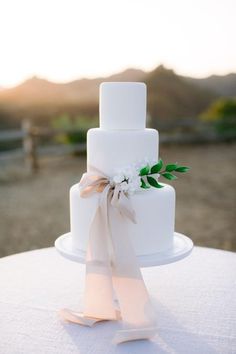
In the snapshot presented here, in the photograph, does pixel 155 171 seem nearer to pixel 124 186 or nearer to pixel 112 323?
pixel 124 186

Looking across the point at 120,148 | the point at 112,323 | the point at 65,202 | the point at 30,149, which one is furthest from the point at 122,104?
the point at 30,149

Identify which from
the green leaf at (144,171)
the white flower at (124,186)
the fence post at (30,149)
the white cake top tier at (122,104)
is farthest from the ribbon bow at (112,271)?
the fence post at (30,149)

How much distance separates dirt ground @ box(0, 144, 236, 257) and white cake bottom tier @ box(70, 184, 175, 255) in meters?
3.58

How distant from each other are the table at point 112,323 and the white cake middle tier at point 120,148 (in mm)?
689

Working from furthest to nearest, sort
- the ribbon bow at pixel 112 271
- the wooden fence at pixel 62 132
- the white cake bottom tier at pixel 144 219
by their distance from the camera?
the wooden fence at pixel 62 132, the white cake bottom tier at pixel 144 219, the ribbon bow at pixel 112 271

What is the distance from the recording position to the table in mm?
1660

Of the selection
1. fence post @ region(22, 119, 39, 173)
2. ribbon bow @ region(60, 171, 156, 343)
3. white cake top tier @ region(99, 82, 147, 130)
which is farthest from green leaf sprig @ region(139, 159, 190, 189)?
fence post @ region(22, 119, 39, 173)

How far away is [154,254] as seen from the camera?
2.00 m

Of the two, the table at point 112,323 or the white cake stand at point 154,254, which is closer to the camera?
the table at point 112,323

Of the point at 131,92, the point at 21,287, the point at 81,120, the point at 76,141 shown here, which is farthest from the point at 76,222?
the point at 81,120

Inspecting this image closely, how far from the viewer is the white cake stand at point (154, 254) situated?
6.26 ft

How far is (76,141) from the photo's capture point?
12375mm

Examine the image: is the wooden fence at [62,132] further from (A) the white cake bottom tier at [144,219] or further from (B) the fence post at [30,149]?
(A) the white cake bottom tier at [144,219]

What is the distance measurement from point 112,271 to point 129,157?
1.75 ft
